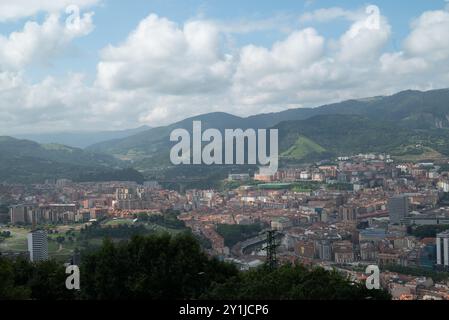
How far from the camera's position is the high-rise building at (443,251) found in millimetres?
13325

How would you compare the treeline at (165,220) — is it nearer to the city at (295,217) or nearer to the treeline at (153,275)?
the city at (295,217)

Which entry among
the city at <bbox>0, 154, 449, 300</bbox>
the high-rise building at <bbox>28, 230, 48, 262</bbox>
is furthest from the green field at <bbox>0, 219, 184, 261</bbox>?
the high-rise building at <bbox>28, 230, 48, 262</bbox>

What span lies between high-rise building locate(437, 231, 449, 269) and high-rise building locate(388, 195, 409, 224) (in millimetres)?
5439

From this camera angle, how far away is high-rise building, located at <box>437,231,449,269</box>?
1332 cm

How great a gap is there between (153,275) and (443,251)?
10.4 m

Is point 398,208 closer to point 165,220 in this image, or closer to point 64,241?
point 165,220

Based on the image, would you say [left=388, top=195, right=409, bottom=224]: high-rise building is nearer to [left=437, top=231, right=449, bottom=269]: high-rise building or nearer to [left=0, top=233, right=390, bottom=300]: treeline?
[left=437, top=231, right=449, bottom=269]: high-rise building

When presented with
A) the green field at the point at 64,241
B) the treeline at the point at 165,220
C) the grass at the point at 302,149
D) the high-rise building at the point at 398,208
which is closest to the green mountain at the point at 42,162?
the grass at the point at 302,149

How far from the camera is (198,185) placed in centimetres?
3014

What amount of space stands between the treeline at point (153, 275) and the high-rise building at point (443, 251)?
863 cm
